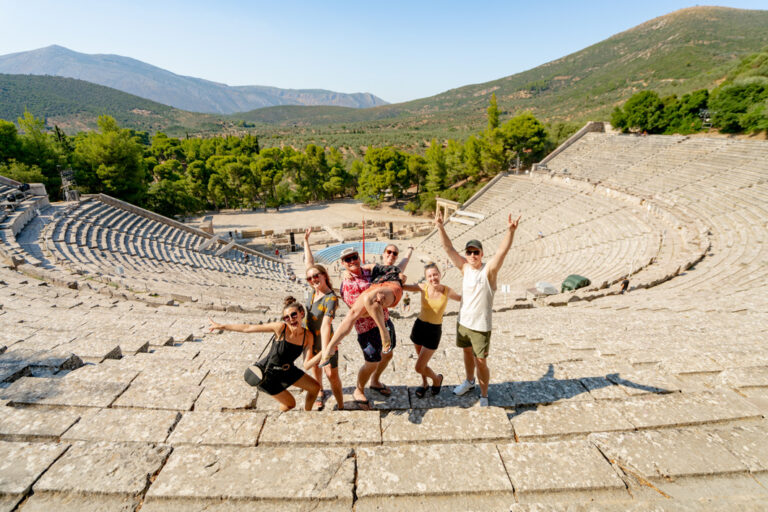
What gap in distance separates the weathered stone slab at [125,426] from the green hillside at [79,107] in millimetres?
117960

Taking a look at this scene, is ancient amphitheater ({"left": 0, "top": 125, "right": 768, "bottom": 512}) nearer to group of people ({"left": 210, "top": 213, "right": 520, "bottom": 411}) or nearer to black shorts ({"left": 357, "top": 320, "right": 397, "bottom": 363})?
group of people ({"left": 210, "top": 213, "right": 520, "bottom": 411})

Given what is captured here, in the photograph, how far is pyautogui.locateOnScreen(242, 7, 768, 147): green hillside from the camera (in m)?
59.5

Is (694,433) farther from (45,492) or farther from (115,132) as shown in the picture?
(115,132)

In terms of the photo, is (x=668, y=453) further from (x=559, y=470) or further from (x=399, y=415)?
(x=399, y=415)

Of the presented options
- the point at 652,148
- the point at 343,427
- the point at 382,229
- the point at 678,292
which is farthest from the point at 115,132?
the point at 652,148

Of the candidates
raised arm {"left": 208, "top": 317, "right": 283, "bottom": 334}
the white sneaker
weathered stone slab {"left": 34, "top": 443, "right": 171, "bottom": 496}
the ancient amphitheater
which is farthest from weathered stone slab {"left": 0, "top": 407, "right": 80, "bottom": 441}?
the white sneaker

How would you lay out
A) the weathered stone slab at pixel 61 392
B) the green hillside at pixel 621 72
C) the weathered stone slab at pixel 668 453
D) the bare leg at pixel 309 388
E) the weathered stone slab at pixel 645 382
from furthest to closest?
the green hillside at pixel 621 72 < the weathered stone slab at pixel 645 382 < the bare leg at pixel 309 388 < the weathered stone slab at pixel 61 392 < the weathered stone slab at pixel 668 453

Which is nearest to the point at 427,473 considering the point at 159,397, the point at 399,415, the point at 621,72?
the point at 399,415

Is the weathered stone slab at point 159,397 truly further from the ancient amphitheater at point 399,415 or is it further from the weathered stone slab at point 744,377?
the weathered stone slab at point 744,377

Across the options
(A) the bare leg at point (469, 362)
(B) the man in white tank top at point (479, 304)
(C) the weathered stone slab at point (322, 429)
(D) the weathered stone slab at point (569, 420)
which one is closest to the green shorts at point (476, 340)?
(B) the man in white tank top at point (479, 304)

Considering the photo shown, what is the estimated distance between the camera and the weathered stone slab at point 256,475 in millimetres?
2371

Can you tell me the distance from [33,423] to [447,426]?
3517 millimetres

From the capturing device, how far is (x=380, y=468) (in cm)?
259

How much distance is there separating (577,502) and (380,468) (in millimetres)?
1342
